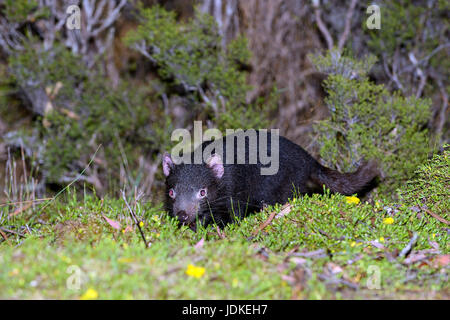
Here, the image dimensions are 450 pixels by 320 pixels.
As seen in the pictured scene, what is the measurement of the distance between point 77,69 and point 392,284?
6626 millimetres

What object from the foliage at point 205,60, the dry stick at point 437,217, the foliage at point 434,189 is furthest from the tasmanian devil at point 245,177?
the foliage at point 205,60

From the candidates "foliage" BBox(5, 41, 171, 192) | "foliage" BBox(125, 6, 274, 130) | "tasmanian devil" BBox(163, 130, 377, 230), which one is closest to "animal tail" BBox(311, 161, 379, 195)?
"tasmanian devil" BBox(163, 130, 377, 230)

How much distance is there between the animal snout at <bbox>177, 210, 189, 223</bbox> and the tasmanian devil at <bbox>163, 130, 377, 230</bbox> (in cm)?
17

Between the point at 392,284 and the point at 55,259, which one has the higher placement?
the point at 55,259

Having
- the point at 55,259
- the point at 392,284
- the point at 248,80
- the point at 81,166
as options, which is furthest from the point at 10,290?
the point at 248,80

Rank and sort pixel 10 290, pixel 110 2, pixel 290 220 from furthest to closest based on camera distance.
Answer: pixel 110 2
pixel 290 220
pixel 10 290

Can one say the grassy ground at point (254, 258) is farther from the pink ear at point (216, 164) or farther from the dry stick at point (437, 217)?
the pink ear at point (216, 164)

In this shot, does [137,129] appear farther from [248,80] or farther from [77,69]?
[248,80]

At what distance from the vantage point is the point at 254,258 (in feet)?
10.5

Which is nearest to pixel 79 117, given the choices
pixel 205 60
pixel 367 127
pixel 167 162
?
pixel 205 60

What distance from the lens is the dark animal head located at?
15.6 feet

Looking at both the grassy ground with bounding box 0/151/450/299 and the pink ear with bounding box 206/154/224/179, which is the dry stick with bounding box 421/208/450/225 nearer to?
the grassy ground with bounding box 0/151/450/299

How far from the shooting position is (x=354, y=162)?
5.79 m

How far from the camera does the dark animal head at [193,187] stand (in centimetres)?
477
